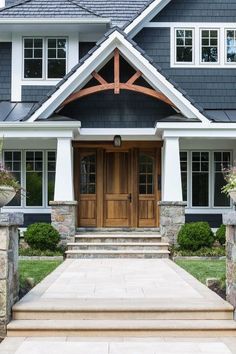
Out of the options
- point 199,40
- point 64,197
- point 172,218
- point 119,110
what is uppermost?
point 199,40

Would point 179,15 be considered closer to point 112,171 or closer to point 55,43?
point 55,43

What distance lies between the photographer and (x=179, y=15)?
15.7 m

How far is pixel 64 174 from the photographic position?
44.6 ft

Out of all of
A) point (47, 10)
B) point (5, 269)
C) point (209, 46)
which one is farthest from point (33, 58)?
point (5, 269)

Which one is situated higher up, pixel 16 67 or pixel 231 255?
pixel 16 67

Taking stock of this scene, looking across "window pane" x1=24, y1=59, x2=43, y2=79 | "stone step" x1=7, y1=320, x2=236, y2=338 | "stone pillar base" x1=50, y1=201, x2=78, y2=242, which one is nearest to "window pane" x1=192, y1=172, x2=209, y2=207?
"stone pillar base" x1=50, y1=201, x2=78, y2=242

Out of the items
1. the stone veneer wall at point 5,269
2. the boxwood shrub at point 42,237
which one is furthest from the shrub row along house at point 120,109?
the stone veneer wall at point 5,269

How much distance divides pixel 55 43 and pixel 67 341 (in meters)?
11.5

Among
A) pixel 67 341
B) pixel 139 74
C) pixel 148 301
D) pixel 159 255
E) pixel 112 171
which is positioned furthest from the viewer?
pixel 112 171

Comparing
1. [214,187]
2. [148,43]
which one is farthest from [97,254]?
[148,43]

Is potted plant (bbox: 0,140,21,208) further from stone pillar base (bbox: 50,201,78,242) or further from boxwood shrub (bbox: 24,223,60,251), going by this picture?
stone pillar base (bbox: 50,201,78,242)

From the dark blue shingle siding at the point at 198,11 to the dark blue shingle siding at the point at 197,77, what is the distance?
0.50m

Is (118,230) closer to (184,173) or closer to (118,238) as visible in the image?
(118,238)

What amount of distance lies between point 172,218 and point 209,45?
5607mm
